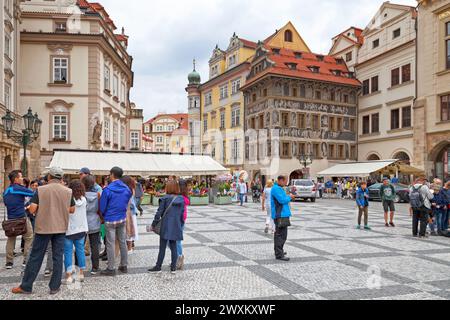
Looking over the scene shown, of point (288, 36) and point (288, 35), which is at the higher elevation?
point (288, 35)

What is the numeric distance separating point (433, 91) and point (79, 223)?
104ft

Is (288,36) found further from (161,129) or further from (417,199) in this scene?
(161,129)

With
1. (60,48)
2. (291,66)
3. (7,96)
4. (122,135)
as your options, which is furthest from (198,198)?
(291,66)

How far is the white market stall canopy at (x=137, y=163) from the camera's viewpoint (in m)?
24.6

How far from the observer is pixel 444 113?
31.1 meters

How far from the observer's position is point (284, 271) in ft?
24.6

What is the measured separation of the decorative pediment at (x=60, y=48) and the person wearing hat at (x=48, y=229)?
90.2ft

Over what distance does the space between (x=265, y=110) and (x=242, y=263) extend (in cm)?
3504

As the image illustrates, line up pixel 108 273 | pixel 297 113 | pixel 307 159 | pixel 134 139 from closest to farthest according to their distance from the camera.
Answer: pixel 108 273, pixel 307 159, pixel 297 113, pixel 134 139

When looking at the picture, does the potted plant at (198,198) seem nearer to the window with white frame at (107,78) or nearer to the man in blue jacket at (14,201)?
the window with white frame at (107,78)

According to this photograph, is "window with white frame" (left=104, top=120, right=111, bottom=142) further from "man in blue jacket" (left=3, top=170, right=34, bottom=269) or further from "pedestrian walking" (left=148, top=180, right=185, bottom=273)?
"pedestrian walking" (left=148, top=180, right=185, bottom=273)

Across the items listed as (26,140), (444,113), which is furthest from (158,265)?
(444,113)

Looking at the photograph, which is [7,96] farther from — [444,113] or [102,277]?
[444,113]

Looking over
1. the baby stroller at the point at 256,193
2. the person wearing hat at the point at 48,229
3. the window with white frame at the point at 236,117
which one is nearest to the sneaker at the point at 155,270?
the person wearing hat at the point at 48,229
